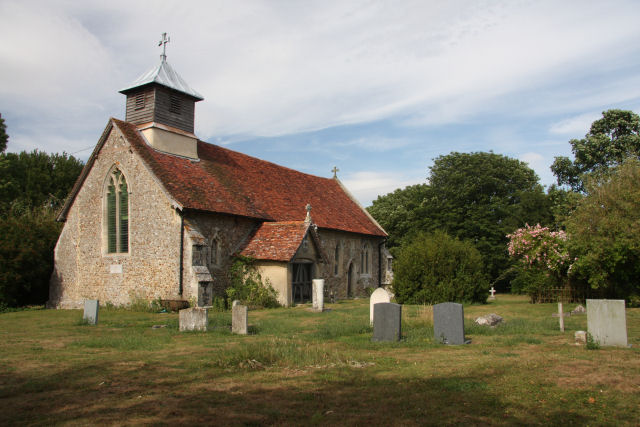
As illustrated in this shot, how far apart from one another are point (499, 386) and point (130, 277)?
61.0 ft

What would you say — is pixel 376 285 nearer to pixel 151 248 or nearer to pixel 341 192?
pixel 341 192

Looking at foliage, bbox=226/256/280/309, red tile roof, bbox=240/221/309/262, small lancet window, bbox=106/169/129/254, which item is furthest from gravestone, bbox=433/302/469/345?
small lancet window, bbox=106/169/129/254

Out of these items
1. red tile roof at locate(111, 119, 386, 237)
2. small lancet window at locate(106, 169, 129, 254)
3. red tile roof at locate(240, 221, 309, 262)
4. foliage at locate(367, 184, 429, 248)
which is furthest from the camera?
foliage at locate(367, 184, 429, 248)

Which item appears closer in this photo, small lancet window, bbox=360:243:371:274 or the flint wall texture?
the flint wall texture

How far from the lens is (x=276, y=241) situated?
77.4 feet

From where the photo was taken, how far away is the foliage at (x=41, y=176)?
42.5 m

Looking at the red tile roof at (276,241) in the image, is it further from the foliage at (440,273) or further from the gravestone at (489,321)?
the gravestone at (489,321)

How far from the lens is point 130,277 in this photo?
22.4m

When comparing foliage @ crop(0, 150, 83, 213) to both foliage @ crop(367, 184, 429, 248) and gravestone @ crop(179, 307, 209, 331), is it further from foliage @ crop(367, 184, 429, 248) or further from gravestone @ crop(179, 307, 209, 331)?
gravestone @ crop(179, 307, 209, 331)

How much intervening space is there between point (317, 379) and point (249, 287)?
14957mm

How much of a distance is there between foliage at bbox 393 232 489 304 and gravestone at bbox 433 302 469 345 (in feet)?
35.7

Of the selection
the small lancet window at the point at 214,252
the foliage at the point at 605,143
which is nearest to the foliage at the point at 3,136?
the small lancet window at the point at 214,252

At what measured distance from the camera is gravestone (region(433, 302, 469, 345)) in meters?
11.9

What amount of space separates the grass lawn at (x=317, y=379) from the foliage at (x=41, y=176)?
33501mm
